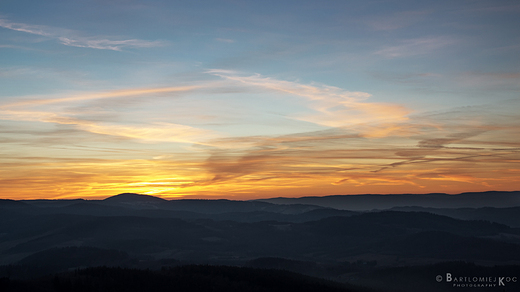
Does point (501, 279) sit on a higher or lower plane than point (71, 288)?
lower

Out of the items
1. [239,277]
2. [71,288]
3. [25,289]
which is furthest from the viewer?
[239,277]

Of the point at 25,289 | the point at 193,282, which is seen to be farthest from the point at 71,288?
the point at 193,282

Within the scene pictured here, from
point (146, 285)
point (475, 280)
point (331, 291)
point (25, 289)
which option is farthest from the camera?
point (475, 280)

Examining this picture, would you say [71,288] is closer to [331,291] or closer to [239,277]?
[239,277]

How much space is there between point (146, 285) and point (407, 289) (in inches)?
3694

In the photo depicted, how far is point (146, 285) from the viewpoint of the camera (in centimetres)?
10431

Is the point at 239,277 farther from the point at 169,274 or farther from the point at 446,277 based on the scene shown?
the point at 446,277

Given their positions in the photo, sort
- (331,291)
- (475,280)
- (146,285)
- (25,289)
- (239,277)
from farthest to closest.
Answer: (475,280) < (239,277) < (331,291) < (146,285) < (25,289)

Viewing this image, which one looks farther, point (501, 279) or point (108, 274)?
point (501, 279)

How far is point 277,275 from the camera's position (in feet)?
429

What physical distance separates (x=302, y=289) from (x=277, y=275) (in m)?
17.4

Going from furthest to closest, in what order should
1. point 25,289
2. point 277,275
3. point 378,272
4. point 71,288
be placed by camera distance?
1. point 378,272
2. point 277,275
3. point 71,288
4. point 25,289

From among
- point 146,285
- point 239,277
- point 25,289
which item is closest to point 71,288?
point 25,289

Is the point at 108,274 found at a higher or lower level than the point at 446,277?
higher
